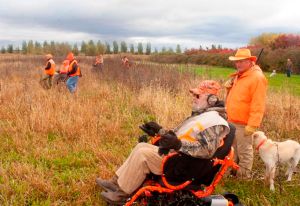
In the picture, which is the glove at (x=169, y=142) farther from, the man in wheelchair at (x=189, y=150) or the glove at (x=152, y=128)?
the glove at (x=152, y=128)

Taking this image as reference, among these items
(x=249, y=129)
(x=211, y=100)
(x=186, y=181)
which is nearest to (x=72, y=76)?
Answer: (x=249, y=129)

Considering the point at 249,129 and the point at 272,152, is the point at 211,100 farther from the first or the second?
the point at 272,152

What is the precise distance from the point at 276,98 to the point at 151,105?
12.4 ft

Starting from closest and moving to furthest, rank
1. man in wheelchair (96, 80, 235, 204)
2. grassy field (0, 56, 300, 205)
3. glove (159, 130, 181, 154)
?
glove (159, 130, 181, 154), man in wheelchair (96, 80, 235, 204), grassy field (0, 56, 300, 205)

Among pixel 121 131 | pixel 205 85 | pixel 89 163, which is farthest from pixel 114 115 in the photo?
pixel 205 85

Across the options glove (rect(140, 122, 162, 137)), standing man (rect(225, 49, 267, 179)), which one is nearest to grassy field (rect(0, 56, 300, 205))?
standing man (rect(225, 49, 267, 179))

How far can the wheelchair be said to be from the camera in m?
3.94

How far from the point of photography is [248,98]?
571cm

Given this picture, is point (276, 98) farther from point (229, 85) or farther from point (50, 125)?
point (50, 125)

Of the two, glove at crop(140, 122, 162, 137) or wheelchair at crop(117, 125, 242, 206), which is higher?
glove at crop(140, 122, 162, 137)

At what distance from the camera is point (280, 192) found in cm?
527

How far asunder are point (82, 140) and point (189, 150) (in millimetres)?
3590

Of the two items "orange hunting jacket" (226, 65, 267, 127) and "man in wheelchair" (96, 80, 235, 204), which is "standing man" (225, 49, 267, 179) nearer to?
"orange hunting jacket" (226, 65, 267, 127)

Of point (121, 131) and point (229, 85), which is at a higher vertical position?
point (229, 85)
